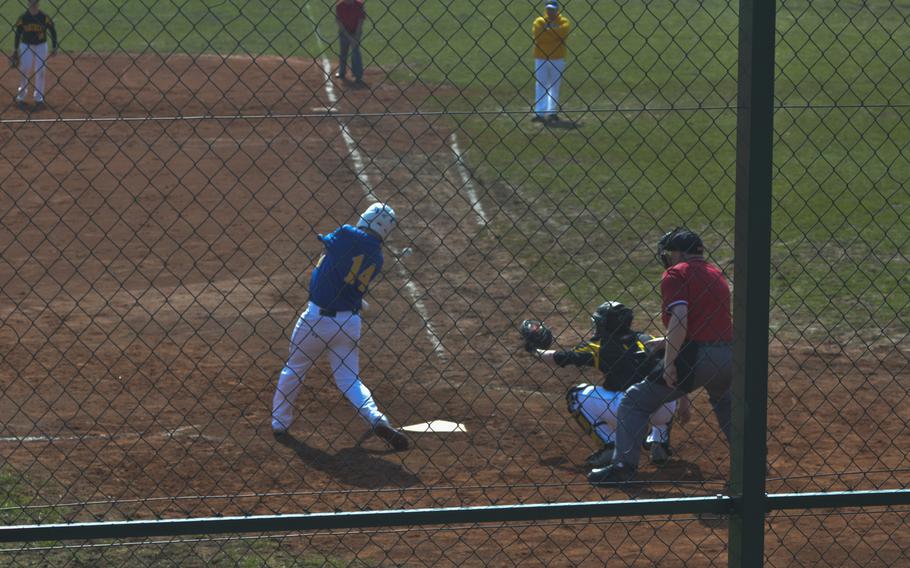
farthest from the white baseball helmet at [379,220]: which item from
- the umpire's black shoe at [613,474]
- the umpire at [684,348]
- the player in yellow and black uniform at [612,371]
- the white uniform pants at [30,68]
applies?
the white uniform pants at [30,68]

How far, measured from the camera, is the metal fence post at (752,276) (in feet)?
16.3

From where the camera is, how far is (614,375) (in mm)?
9023

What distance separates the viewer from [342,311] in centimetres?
936

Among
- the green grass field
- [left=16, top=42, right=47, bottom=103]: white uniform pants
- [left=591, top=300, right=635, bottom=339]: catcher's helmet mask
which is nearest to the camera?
[left=591, top=300, right=635, bottom=339]: catcher's helmet mask

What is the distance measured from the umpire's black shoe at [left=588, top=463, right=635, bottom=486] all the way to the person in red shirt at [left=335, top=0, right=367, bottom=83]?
1474 cm

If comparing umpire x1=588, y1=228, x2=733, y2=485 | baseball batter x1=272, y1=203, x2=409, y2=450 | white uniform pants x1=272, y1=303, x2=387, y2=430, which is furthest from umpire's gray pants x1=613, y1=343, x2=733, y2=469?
white uniform pants x1=272, y1=303, x2=387, y2=430

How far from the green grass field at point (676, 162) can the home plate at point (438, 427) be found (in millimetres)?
1667

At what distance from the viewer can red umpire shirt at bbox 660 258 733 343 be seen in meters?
7.96

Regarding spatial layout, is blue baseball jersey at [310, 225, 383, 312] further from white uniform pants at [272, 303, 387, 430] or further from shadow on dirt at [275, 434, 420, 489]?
shadow on dirt at [275, 434, 420, 489]

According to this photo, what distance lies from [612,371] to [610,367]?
11 centimetres

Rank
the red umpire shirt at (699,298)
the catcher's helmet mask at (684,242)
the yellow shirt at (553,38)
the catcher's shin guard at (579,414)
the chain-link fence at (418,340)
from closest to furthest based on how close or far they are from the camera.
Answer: the chain-link fence at (418,340), the red umpire shirt at (699,298), the catcher's helmet mask at (684,242), the catcher's shin guard at (579,414), the yellow shirt at (553,38)

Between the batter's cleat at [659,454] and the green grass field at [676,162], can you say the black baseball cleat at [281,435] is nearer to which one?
the green grass field at [676,162]

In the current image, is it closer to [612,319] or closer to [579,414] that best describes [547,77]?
[579,414]

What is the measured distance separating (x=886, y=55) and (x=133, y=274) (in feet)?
49.3
